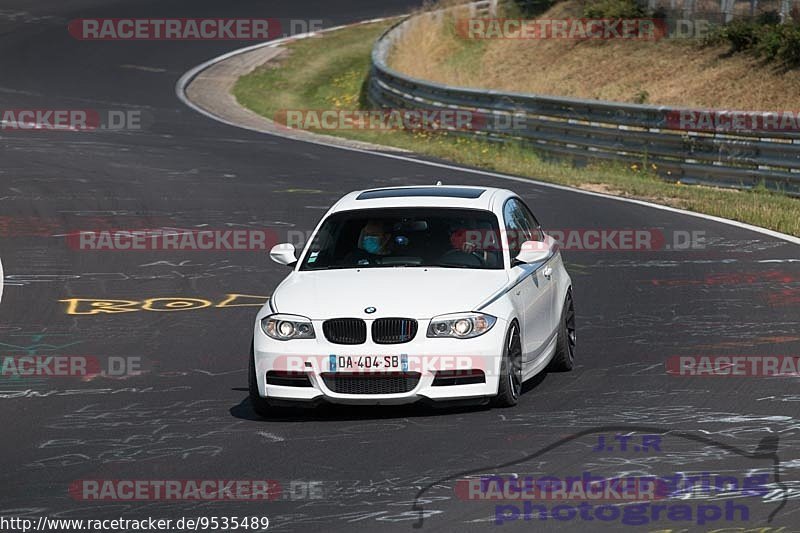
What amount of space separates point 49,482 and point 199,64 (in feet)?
116

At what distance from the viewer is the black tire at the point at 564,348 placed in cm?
1155

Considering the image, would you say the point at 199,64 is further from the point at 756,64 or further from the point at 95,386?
the point at 95,386

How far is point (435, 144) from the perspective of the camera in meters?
29.6

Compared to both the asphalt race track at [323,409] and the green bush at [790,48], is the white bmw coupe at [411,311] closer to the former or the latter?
the asphalt race track at [323,409]

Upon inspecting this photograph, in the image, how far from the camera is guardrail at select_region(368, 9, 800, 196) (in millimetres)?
22484

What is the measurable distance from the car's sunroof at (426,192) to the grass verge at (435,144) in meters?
8.27

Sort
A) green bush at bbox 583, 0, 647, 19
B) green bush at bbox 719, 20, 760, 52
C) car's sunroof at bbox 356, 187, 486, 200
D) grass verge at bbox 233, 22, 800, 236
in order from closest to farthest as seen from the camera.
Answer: car's sunroof at bbox 356, 187, 486, 200
grass verge at bbox 233, 22, 800, 236
green bush at bbox 719, 20, 760, 52
green bush at bbox 583, 0, 647, 19

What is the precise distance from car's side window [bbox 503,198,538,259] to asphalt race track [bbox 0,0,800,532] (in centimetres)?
106

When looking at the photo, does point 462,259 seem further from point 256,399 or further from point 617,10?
point 617,10

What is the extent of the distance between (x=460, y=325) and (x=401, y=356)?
48 cm

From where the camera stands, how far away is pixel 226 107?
36.4 m

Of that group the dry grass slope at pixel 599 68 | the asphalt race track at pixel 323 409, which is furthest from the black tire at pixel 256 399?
the dry grass slope at pixel 599 68

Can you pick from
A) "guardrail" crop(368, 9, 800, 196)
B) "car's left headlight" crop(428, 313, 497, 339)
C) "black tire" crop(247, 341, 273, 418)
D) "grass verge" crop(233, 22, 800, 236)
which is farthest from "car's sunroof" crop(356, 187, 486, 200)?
"guardrail" crop(368, 9, 800, 196)

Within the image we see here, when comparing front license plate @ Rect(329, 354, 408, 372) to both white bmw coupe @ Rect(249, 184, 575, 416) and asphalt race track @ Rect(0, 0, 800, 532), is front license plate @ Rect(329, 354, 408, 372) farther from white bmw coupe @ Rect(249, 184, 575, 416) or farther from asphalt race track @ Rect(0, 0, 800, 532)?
asphalt race track @ Rect(0, 0, 800, 532)
